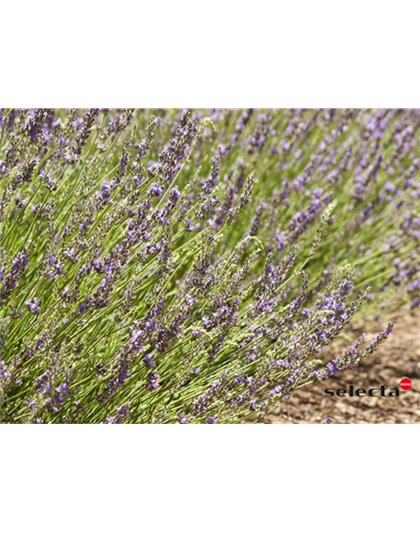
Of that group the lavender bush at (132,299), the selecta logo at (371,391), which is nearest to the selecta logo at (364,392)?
the selecta logo at (371,391)

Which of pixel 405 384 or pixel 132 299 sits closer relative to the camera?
pixel 132 299

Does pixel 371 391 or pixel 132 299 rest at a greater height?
pixel 132 299

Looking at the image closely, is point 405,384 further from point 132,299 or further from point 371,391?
point 132,299

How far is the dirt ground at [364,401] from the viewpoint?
2.67m

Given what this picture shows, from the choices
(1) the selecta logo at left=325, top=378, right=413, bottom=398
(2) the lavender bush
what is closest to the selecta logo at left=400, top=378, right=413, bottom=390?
(1) the selecta logo at left=325, top=378, right=413, bottom=398

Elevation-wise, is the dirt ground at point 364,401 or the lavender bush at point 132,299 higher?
the lavender bush at point 132,299

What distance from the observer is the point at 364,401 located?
8.87 feet

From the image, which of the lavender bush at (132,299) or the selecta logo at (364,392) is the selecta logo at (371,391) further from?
the lavender bush at (132,299)

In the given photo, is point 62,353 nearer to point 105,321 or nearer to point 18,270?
point 18,270

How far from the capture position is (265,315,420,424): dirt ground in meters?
2.67

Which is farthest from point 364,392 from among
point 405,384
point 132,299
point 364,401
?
point 132,299

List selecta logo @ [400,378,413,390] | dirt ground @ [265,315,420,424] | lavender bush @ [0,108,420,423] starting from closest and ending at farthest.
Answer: lavender bush @ [0,108,420,423] → dirt ground @ [265,315,420,424] → selecta logo @ [400,378,413,390]

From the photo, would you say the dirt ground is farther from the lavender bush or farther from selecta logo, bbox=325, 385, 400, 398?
the lavender bush

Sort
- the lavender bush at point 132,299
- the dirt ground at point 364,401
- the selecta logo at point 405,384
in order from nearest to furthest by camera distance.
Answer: the lavender bush at point 132,299
the dirt ground at point 364,401
the selecta logo at point 405,384
